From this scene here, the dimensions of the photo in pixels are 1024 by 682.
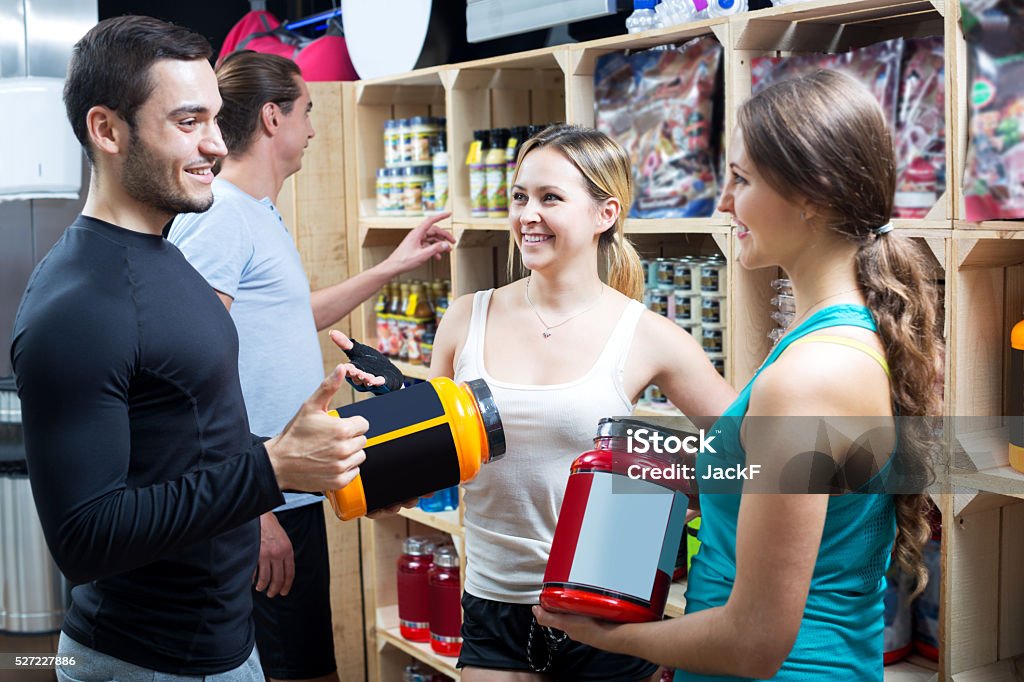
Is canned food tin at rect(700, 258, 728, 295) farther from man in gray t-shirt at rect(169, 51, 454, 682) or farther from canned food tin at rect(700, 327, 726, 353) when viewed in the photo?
man in gray t-shirt at rect(169, 51, 454, 682)

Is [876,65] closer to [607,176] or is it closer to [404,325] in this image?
[607,176]

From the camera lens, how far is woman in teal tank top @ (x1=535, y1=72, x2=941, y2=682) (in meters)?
1.11

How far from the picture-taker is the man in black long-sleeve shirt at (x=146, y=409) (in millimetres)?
1325

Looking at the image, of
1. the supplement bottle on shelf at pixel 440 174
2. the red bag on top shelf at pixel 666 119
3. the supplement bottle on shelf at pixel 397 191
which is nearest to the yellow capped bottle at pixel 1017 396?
the red bag on top shelf at pixel 666 119

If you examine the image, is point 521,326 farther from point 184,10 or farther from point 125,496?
point 184,10

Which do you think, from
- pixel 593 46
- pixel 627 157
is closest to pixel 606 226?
pixel 627 157

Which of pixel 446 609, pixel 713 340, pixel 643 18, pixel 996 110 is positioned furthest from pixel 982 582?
pixel 446 609

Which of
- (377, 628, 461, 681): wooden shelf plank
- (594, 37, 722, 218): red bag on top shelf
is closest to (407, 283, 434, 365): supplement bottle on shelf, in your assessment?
(377, 628, 461, 681): wooden shelf plank

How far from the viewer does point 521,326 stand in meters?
2.02

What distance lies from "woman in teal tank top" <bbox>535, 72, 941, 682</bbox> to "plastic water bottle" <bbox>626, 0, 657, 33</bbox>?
1088mm

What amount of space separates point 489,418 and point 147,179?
584 mm

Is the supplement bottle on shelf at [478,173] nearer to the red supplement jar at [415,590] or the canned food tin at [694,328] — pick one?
the canned food tin at [694,328]

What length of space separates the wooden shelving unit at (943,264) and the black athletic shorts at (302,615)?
46cm

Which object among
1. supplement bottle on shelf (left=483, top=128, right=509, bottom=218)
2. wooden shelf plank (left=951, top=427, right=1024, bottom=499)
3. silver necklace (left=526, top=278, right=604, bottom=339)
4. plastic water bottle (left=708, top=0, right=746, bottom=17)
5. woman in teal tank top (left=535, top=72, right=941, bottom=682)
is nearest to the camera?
woman in teal tank top (left=535, top=72, right=941, bottom=682)
